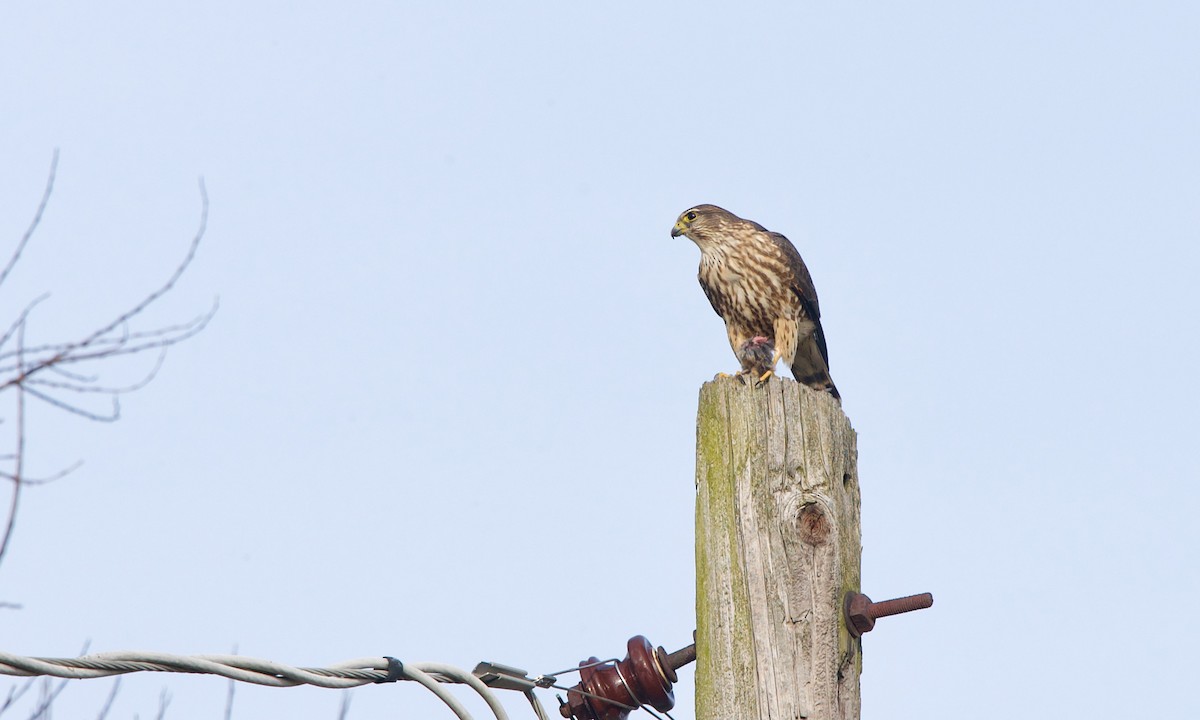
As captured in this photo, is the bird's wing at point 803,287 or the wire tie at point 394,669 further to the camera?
the bird's wing at point 803,287

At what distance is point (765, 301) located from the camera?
22.9 ft

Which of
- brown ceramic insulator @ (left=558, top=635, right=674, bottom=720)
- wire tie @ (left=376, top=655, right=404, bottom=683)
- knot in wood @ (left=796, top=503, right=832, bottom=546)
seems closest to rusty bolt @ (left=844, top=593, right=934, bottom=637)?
knot in wood @ (left=796, top=503, right=832, bottom=546)

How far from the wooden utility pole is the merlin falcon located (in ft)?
11.0

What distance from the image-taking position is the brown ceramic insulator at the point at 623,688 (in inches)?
140

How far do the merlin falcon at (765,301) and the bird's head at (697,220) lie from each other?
184mm

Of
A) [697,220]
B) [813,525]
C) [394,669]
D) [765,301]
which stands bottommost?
[394,669]

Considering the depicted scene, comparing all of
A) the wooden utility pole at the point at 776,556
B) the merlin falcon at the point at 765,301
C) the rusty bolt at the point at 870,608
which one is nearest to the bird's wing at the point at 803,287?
the merlin falcon at the point at 765,301

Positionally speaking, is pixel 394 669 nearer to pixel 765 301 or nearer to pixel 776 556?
pixel 776 556

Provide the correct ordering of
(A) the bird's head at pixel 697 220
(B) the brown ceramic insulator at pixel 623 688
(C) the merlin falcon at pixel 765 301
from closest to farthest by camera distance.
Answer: (B) the brown ceramic insulator at pixel 623 688 < (C) the merlin falcon at pixel 765 301 < (A) the bird's head at pixel 697 220

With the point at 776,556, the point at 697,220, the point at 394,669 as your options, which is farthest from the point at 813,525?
the point at 697,220

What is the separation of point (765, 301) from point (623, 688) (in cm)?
370

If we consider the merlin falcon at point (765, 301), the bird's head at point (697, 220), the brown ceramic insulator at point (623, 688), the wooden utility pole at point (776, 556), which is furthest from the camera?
the bird's head at point (697, 220)

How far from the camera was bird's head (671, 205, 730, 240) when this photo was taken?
7.57m

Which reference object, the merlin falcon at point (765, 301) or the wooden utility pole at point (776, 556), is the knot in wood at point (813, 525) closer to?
the wooden utility pole at point (776, 556)
